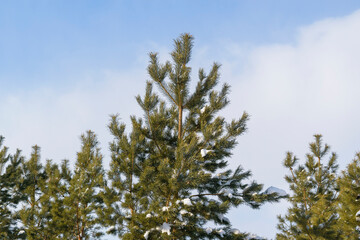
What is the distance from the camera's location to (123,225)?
1240 centimetres

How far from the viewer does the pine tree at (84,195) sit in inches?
581

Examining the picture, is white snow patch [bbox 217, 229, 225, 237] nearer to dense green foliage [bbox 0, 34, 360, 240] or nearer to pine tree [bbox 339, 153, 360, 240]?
dense green foliage [bbox 0, 34, 360, 240]

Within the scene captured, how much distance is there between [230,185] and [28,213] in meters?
8.26

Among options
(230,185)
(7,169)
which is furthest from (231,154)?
(7,169)

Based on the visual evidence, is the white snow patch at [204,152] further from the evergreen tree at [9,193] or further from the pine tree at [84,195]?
the evergreen tree at [9,193]

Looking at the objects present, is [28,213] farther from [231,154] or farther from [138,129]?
[231,154]

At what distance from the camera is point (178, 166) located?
11.6m

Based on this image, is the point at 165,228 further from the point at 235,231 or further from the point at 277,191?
the point at 277,191

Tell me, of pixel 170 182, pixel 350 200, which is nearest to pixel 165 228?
pixel 170 182

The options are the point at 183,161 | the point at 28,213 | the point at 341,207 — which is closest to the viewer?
the point at 183,161

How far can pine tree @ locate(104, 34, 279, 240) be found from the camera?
1184 cm

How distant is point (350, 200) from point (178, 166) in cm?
886

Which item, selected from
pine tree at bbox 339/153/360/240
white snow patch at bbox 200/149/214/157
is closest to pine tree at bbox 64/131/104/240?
white snow patch at bbox 200/149/214/157

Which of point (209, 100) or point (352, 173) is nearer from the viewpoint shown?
point (209, 100)
